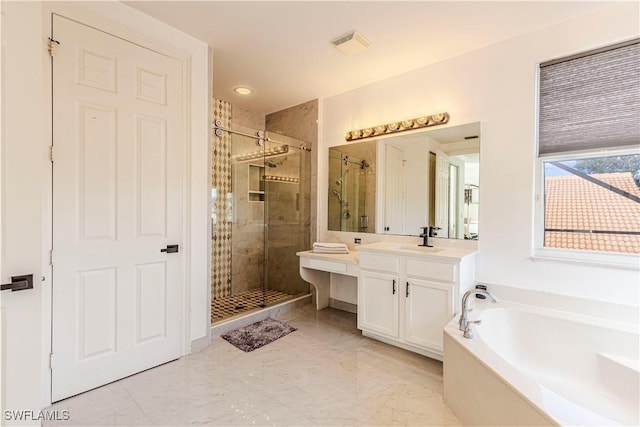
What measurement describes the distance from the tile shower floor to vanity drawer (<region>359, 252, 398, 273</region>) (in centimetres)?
134

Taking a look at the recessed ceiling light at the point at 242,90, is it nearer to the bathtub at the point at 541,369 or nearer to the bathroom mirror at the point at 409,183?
the bathroom mirror at the point at 409,183

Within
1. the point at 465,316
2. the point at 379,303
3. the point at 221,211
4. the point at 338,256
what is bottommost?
the point at 379,303

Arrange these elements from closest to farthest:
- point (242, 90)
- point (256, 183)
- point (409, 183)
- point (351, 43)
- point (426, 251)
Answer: point (351, 43), point (426, 251), point (409, 183), point (242, 90), point (256, 183)

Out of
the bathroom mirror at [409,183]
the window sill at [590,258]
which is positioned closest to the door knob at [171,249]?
the bathroom mirror at [409,183]

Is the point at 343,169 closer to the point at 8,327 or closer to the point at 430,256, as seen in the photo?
the point at 430,256

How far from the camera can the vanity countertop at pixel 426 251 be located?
2285 mm

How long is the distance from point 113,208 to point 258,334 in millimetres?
1681

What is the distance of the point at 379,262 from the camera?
2633mm

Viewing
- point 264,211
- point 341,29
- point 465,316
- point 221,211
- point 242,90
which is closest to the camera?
point 465,316

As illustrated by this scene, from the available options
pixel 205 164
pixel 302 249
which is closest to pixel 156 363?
pixel 205 164

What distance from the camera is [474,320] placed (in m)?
2.03

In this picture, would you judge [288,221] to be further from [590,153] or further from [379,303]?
[590,153]

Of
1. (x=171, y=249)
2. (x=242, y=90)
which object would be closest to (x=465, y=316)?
(x=171, y=249)

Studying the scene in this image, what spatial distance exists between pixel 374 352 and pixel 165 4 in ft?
10.2
